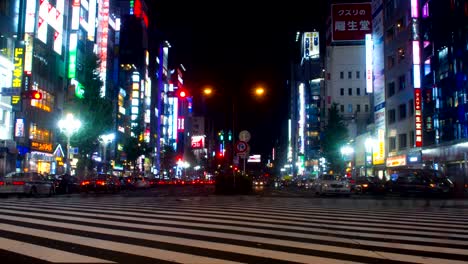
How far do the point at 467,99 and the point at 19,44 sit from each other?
33.2 m

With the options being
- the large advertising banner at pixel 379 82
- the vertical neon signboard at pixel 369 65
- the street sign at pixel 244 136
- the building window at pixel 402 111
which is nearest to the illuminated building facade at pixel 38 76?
the street sign at pixel 244 136

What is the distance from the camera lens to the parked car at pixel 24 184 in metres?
24.2

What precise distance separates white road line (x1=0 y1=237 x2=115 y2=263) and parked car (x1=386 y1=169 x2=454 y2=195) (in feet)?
79.5

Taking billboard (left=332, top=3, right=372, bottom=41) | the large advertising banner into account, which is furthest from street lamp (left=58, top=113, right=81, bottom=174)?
billboard (left=332, top=3, right=372, bottom=41)

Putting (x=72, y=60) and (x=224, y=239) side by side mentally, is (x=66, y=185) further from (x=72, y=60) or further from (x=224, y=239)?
(x=224, y=239)

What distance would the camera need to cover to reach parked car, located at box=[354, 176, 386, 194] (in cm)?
3297

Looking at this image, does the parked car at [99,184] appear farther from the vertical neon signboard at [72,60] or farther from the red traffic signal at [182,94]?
the vertical neon signboard at [72,60]

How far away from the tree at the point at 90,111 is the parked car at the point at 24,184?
52.4 feet

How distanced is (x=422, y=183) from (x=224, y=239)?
22171 mm

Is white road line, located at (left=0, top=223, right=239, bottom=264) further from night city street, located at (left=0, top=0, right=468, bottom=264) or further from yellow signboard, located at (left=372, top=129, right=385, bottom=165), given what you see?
yellow signboard, located at (left=372, top=129, right=385, bottom=165)

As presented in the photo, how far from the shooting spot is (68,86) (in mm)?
50812

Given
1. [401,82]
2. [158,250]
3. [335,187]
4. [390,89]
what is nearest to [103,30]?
[390,89]

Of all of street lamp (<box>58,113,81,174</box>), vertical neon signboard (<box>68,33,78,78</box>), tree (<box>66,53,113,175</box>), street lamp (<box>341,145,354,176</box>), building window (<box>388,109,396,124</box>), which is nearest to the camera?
street lamp (<box>58,113,81,174</box>)

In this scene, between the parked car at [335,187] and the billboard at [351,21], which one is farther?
the billboard at [351,21]
